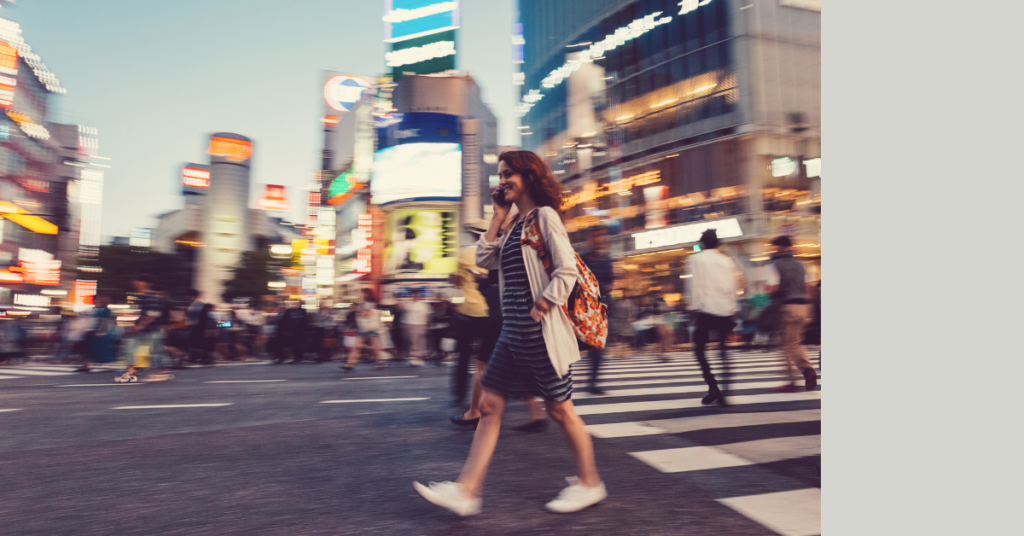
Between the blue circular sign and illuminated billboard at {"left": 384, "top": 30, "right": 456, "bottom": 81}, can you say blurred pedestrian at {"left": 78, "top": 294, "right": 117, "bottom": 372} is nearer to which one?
illuminated billboard at {"left": 384, "top": 30, "right": 456, "bottom": 81}

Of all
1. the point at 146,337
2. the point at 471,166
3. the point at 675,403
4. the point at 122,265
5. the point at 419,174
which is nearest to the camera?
the point at 675,403

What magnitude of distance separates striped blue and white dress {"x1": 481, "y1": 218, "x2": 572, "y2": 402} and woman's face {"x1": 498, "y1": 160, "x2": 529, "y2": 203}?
125 millimetres

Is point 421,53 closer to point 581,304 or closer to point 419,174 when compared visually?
point 419,174

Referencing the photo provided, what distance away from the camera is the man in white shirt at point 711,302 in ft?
18.7

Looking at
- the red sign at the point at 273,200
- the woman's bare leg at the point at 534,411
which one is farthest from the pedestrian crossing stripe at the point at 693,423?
the red sign at the point at 273,200

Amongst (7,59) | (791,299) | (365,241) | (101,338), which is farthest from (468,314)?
(365,241)

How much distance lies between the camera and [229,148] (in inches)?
3199

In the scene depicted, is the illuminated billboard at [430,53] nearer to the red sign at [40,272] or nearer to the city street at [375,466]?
the red sign at [40,272]

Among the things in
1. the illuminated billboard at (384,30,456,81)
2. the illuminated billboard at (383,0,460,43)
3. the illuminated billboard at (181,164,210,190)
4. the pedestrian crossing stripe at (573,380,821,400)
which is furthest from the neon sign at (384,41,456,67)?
the pedestrian crossing stripe at (573,380,821,400)

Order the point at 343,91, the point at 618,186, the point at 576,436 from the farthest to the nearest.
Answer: the point at 343,91
the point at 618,186
the point at 576,436

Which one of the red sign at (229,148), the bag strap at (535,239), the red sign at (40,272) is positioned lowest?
the bag strap at (535,239)

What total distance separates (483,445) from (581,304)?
0.73 meters

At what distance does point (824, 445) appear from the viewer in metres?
2.48

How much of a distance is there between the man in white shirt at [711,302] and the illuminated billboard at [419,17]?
50151 millimetres
